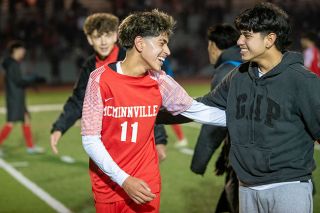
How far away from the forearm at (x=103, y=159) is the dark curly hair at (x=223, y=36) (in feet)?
8.81

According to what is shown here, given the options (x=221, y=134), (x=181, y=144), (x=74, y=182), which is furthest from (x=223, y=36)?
(x=181, y=144)

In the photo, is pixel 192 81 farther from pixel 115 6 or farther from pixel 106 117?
pixel 106 117

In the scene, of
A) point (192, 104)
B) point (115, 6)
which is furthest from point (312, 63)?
point (115, 6)

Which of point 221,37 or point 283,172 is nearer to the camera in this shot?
point 283,172

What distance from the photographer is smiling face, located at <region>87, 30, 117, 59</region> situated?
6164mm

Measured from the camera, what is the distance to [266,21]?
4.13 m

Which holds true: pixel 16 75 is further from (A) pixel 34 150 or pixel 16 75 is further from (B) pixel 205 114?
(B) pixel 205 114

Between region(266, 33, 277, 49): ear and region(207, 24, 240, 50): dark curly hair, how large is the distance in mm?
2127

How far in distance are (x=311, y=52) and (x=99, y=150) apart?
825 centimetres

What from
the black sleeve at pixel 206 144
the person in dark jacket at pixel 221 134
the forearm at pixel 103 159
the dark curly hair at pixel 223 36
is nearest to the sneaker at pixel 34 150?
the person in dark jacket at pixel 221 134

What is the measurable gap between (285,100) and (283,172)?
0.47 metres

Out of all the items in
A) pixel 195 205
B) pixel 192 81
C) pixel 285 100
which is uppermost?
pixel 285 100

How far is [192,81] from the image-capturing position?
26.7 metres

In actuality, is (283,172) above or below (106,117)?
below
